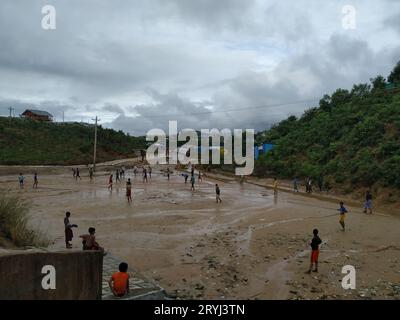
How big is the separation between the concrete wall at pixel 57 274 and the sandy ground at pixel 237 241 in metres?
2.77

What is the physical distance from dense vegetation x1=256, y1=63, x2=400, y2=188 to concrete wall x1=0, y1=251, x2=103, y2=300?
24670 millimetres

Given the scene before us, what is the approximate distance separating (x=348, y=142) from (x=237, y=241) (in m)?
27.0

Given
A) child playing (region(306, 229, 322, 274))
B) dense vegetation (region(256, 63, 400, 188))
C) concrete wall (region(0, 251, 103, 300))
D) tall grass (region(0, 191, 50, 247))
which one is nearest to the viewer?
concrete wall (region(0, 251, 103, 300))

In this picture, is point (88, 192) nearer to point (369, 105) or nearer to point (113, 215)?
point (113, 215)

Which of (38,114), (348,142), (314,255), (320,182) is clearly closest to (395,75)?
(348,142)

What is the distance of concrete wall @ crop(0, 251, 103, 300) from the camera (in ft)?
21.3

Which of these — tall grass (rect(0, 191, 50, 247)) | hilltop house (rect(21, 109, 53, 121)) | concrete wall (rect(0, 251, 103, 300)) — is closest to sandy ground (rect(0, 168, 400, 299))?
tall grass (rect(0, 191, 50, 247))

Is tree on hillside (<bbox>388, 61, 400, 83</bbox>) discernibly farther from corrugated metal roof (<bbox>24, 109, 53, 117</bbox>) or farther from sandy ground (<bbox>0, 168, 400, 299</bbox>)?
corrugated metal roof (<bbox>24, 109, 53, 117</bbox>)

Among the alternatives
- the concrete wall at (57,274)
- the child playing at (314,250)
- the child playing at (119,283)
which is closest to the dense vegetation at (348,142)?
the child playing at (314,250)

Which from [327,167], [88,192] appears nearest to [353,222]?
[327,167]

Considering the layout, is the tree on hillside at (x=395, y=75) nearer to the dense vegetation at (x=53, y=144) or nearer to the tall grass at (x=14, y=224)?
the dense vegetation at (x=53, y=144)

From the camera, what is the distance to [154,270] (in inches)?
501

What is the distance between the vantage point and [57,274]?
24.8ft
